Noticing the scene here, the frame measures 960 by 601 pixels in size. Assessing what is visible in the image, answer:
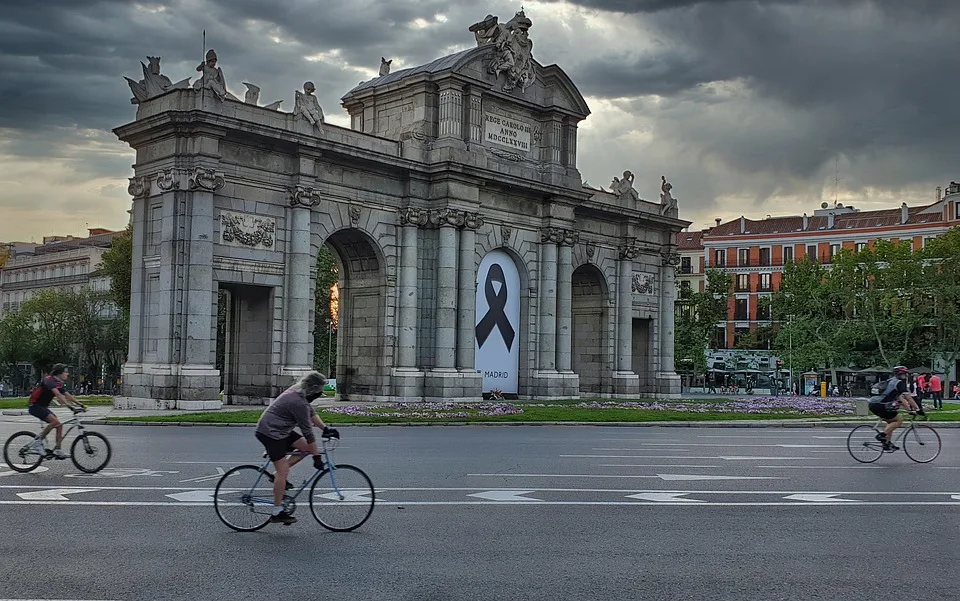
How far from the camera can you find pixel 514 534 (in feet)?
36.5

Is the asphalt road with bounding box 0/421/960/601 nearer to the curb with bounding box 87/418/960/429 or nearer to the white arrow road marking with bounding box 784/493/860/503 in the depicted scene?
the white arrow road marking with bounding box 784/493/860/503

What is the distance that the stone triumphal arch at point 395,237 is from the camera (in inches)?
1417

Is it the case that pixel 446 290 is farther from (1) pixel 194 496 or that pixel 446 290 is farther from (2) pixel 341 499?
(2) pixel 341 499

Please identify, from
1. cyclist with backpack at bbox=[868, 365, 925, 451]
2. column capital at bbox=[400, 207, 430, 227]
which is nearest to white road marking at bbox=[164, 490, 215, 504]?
cyclist with backpack at bbox=[868, 365, 925, 451]

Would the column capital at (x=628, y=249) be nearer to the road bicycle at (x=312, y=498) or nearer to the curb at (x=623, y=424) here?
the curb at (x=623, y=424)

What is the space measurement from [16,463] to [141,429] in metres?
10.9

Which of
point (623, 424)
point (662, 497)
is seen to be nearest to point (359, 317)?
point (623, 424)

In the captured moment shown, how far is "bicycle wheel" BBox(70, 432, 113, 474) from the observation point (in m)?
16.4

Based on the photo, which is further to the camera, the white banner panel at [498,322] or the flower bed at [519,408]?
the white banner panel at [498,322]

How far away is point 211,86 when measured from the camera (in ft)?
119

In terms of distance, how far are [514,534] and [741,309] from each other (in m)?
93.0

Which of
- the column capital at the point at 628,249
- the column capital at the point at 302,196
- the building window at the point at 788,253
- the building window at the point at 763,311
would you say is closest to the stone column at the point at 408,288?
the column capital at the point at 302,196

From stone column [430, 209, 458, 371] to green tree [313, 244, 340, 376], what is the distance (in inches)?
1021

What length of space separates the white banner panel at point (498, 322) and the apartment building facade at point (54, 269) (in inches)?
2435
